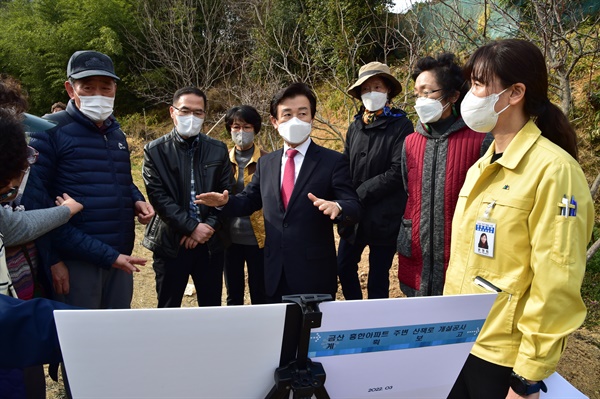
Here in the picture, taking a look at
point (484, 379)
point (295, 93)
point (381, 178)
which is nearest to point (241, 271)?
point (381, 178)

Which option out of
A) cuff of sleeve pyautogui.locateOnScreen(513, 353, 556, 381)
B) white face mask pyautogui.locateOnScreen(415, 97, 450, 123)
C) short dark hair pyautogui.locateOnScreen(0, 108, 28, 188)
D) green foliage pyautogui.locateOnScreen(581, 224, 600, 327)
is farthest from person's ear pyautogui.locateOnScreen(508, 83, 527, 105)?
green foliage pyautogui.locateOnScreen(581, 224, 600, 327)

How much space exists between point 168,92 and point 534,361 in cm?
1629

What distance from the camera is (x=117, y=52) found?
58.3ft

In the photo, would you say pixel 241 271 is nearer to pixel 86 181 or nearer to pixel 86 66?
pixel 86 181

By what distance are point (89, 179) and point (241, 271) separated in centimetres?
155

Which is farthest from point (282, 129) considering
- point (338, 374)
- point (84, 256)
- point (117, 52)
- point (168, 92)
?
point (117, 52)

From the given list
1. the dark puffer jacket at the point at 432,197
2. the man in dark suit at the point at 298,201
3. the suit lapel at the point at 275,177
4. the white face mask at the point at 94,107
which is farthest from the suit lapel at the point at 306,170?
the white face mask at the point at 94,107

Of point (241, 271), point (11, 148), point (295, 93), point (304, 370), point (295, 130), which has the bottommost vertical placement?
point (241, 271)

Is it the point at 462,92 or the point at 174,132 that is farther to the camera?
the point at 174,132

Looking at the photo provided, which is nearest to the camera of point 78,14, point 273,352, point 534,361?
point 273,352

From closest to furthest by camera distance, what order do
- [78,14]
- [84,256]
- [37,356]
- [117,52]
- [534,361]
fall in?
[37,356]
[534,361]
[84,256]
[117,52]
[78,14]

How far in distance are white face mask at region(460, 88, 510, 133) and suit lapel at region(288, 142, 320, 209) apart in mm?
928

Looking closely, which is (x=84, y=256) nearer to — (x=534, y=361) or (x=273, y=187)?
(x=273, y=187)

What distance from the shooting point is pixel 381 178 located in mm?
2980
